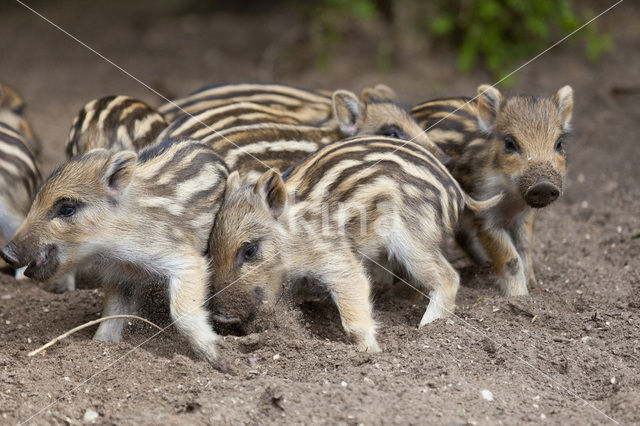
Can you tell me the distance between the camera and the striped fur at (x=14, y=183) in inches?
212

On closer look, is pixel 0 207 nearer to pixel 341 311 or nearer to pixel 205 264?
pixel 205 264

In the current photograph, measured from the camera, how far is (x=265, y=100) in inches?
246

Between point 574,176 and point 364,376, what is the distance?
3.95 meters

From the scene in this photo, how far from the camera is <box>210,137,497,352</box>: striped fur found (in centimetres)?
448

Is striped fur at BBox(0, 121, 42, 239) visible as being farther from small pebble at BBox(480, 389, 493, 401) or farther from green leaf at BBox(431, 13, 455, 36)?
green leaf at BBox(431, 13, 455, 36)

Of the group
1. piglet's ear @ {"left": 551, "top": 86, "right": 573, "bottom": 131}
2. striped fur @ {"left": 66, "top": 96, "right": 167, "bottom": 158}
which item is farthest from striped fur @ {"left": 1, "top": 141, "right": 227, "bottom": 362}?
piglet's ear @ {"left": 551, "top": 86, "right": 573, "bottom": 131}

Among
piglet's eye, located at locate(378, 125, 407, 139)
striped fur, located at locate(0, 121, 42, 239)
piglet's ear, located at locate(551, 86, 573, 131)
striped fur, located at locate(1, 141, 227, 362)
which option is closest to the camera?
striped fur, located at locate(1, 141, 227, 362)

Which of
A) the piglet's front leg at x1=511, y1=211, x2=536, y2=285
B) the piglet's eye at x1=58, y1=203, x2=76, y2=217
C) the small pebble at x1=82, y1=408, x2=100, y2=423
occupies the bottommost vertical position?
the piglet's front leg at x1=511, y1=211, x2=536, y2=285

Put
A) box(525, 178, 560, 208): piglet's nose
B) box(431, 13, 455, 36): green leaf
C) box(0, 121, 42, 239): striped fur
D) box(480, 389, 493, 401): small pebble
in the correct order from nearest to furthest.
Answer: box(480, 389, 493, 401): small pebble
box(525, 178, 560, 208): piglet's nose
box(0, 121, 42, 239): striped fur
box(431, 13, 455, 36): green leaf

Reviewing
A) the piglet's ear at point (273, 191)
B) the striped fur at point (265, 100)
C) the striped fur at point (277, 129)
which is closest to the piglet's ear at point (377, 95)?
the striped fur at point (277, 129)

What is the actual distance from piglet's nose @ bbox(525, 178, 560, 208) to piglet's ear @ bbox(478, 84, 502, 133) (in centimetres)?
67

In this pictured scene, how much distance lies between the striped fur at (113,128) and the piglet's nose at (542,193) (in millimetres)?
2371

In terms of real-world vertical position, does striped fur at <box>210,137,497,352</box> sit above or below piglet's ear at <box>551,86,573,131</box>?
below

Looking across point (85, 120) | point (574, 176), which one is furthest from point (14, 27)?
point (574, 176)
